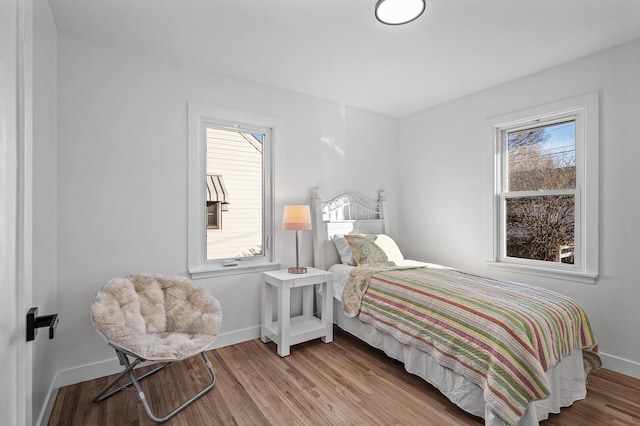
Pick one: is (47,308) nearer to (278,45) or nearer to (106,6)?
(106,6)

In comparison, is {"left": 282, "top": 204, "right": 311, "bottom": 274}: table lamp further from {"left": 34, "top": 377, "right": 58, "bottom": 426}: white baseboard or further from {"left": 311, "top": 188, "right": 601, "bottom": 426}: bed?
{"left": 34, "top": 377, "right": 58, "bottom": 426}: white baseboard

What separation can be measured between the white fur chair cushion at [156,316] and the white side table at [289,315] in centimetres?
63

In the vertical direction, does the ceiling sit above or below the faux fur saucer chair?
above

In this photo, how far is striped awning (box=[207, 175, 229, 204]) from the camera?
3.14 metres

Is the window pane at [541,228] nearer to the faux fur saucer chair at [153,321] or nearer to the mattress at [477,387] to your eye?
the mattress at [477,387]

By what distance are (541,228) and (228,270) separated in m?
3.14

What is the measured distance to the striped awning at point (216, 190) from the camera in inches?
124

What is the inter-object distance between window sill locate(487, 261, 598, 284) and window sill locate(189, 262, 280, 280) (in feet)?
7.77

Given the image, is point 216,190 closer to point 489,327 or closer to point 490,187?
point 489,327

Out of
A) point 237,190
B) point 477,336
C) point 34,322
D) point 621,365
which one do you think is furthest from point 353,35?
point 621,365

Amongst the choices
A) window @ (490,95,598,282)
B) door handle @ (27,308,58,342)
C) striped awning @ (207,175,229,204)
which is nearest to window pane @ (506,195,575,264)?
window @ (490,95,598,282)

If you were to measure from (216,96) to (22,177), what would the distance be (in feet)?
8.44

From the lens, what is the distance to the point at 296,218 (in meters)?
3.19

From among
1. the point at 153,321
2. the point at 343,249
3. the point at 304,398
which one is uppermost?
the point at 343,249
